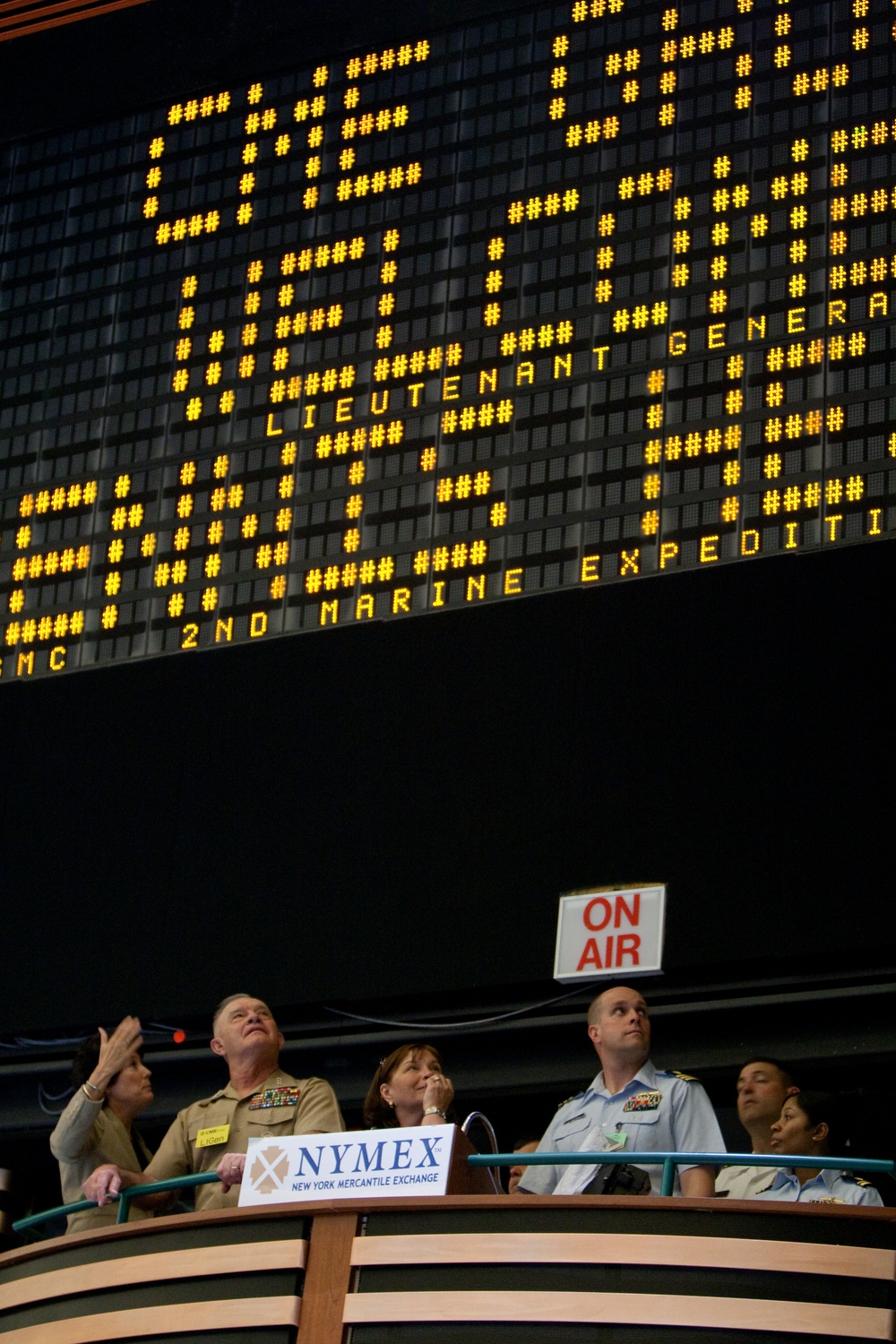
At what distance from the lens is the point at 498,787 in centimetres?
779

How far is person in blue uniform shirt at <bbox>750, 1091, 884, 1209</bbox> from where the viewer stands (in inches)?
194

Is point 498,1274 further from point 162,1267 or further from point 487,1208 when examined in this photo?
point 162,1267

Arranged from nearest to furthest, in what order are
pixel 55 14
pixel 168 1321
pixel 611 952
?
pixel 168 1321 → pixel 611 952 → pixel 55 14

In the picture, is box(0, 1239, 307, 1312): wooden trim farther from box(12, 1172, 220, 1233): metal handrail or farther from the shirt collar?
the shirt collar

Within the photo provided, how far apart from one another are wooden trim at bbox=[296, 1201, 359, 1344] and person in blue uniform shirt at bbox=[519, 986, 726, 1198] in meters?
0.43

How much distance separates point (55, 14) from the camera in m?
9.63

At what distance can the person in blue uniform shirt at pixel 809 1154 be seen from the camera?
4934mm

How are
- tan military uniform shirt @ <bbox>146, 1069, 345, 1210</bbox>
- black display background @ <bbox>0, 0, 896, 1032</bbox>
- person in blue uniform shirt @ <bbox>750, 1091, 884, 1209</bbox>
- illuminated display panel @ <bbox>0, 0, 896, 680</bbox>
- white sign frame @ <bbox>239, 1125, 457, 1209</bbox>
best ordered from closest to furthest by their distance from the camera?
white sign frame @ <bbox>239, 1125, 457, 1209</bbox> → person in blue uniform shirt @ <bbox>750, 1091, 884, 1209</bbox> → tan military uniform shirt @ <bbox>146, 1069, 345, 1210</bbox> → black display background @ <bbox>0, 0, 896, 1032</bbox> → illuminated display panel @ <bbox>0, 0, 896, 680</bbox>

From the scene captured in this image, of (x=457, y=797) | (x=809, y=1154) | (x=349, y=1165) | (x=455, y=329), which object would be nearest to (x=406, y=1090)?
(x=349, y=1165)

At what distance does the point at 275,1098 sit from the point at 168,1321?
23.9 inches

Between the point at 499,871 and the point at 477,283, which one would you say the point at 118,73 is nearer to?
the point at 477,283

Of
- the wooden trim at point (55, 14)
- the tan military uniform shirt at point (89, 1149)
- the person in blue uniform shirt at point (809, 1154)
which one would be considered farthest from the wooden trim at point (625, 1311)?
the wooden trim at point (55, 14)

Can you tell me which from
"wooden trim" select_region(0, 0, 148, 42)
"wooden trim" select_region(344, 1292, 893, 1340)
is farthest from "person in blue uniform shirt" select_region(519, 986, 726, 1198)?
"wooden trim" select_region(0, 0, 148, 42)

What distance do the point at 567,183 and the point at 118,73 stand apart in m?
2.42
